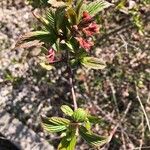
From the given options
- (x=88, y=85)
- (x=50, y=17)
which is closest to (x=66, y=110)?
(x=50, y=17)

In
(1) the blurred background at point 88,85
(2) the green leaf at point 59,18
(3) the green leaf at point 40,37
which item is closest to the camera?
(2) the green leaf at point 59,18

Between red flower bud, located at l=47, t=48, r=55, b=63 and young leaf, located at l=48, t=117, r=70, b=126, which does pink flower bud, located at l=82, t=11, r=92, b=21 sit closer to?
red flower bud, located at l=47, t=48, r=55, b=63

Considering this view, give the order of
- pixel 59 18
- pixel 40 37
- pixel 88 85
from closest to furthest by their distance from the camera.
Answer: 1. pixel 59 18
2. pixel 40 37
3. pixel 88 85

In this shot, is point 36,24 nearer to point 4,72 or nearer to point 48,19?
point 4,72

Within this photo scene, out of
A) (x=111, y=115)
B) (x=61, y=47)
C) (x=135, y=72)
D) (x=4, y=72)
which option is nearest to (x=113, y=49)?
(x=135, y=72)

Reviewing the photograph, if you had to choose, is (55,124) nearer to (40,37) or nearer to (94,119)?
(94,119)

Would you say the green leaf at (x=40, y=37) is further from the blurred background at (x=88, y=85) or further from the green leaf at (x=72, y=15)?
the blurred background at (x=88, y=85)

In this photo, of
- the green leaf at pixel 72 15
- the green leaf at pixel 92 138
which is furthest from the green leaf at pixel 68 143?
the green leaf at pixel 72 15
